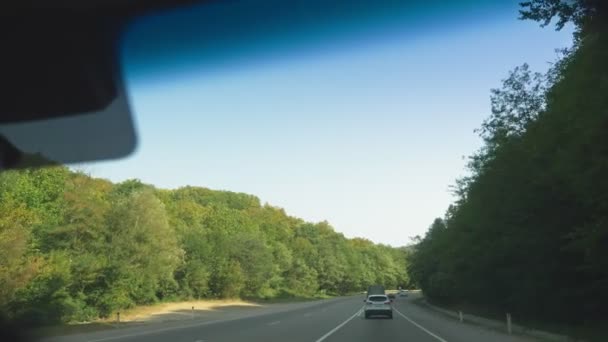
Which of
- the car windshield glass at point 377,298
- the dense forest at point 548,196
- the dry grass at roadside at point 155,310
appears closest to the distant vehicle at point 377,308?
the car windshield glass at point 377,298

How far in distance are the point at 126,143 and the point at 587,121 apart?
500 inches

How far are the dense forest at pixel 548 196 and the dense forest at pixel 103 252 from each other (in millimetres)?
15606


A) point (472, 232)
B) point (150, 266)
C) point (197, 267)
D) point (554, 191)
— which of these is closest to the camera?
point (554, 191)

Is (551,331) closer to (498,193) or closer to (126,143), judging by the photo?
(498,193)

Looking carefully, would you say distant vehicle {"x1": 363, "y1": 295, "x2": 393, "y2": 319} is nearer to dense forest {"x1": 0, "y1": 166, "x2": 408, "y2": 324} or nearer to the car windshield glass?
the car windshield glass

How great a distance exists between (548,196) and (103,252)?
101 ft

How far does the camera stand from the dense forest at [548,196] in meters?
16.5

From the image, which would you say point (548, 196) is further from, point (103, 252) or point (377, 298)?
point (103, 252)

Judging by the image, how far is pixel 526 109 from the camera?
35.6 meters

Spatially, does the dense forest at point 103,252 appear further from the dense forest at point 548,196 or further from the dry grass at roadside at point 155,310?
the dense forest at point 548,196

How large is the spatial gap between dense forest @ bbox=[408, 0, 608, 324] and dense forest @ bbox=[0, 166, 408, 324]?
1561cm

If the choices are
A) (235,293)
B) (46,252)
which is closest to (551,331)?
(46,252)

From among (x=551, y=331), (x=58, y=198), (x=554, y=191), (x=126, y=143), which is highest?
(x=58, y=198)

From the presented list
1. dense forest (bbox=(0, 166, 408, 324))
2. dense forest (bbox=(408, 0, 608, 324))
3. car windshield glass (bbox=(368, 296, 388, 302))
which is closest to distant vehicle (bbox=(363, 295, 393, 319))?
car windshield glass (bbox=(368, 296, 388, 302))
